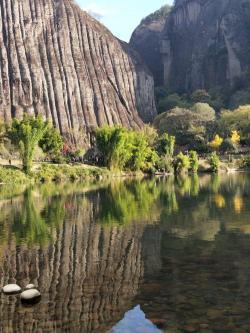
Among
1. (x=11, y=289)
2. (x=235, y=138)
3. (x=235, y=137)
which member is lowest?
(x=11, y=289)

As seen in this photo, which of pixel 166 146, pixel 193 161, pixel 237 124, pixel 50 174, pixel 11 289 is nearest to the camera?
pixel 11 289

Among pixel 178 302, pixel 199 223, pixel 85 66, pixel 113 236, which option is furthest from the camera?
pixel 85 66

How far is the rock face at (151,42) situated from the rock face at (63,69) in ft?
122

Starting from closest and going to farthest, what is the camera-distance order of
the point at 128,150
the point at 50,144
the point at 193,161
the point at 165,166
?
the point at 50,144
the point at 128,150
the point at 165,166
the point at 193,161

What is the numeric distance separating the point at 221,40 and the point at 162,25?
36.6 meters

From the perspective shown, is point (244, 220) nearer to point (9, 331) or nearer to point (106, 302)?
point (106, 302)

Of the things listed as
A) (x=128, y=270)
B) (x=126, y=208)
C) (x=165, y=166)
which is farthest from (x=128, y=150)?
(x=128, y=270)

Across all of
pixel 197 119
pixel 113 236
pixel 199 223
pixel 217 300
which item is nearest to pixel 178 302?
pixel 217 300

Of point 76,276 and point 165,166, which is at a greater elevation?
point 165,166

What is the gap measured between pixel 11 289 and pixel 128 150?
65.8 m

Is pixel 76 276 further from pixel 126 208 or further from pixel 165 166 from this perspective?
pixel 165 166

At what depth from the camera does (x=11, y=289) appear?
12438 millimetres

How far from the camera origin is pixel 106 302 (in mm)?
11969

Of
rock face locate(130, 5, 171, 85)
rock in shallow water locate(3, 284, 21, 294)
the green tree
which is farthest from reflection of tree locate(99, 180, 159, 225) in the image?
rock face locate(130, 5, 171, 85)
